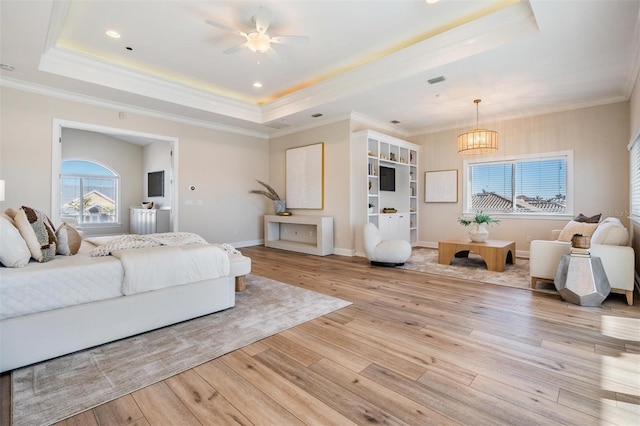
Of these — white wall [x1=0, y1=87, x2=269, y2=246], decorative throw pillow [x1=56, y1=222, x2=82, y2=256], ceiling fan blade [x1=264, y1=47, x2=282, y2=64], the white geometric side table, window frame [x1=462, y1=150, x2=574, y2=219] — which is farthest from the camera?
window frame [x1=462, y1=150, x2=574, y2=219]

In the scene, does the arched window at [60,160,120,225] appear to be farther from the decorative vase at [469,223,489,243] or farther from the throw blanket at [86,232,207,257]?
the decorative vase at [469,223,489,243]

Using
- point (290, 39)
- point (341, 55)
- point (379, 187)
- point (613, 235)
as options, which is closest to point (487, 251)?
point (613, 235)

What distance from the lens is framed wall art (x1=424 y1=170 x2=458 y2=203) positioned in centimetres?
697

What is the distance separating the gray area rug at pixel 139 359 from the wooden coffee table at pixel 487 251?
278 cm

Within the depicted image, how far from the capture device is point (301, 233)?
7234 mm

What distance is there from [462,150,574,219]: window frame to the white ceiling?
0.87m

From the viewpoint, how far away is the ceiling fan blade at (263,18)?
3.23 meters

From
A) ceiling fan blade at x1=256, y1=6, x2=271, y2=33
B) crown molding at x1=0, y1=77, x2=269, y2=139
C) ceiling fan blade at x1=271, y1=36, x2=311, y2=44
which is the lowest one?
crown molding at x1=0, y1=77, x2=269, y2=139

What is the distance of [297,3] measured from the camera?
10.7 ft

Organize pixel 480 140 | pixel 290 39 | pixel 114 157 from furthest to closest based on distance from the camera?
pixel 114 157 → pixel 480 140 → pixel 290 39

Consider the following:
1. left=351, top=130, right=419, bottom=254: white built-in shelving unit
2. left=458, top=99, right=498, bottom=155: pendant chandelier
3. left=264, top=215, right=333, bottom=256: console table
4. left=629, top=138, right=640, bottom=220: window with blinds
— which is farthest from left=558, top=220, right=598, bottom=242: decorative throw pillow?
left=264, top=215, right=333, bottom=256: console table

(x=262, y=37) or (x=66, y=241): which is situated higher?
(x=262, y=37)

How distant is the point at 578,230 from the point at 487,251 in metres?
1.23

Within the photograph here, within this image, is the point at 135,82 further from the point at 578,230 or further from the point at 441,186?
the point at 578,230
